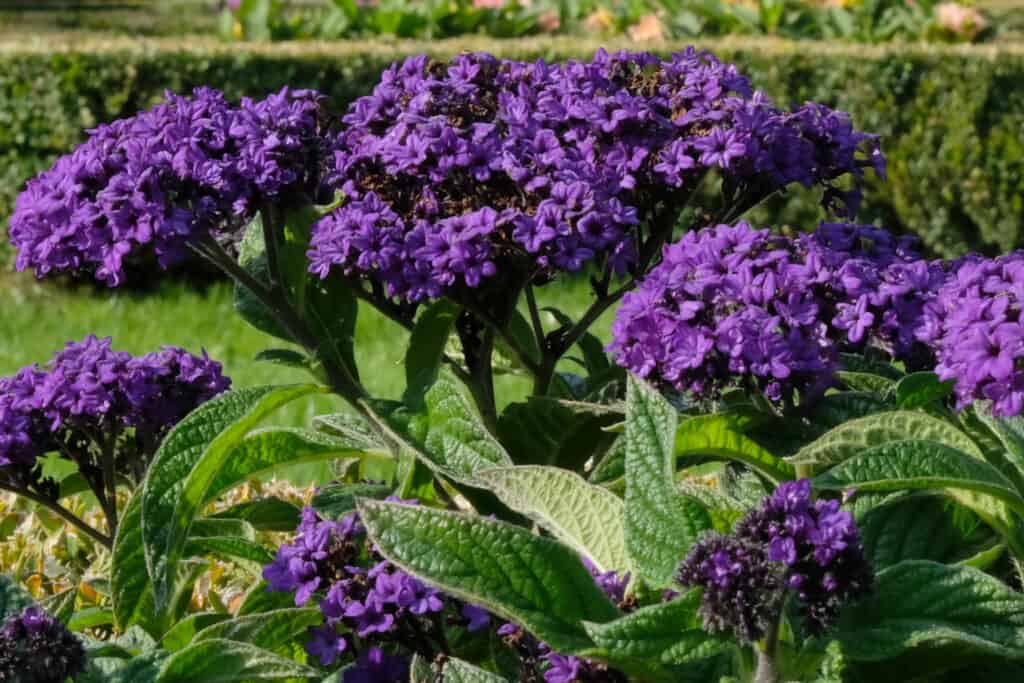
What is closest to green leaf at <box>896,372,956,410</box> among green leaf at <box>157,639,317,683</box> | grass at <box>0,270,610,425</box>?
green leaf at <box>157,639,317,683</box>

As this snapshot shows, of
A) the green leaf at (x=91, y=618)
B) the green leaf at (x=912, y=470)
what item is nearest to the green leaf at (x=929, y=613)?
the green leaf at (x=912, y=470)

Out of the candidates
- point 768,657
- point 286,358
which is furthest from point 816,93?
point 768,657

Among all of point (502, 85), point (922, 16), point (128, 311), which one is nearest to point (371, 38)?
point (128, 311)

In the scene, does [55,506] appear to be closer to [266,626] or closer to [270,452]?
[270,452]

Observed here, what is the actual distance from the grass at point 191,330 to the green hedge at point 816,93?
3.51ft

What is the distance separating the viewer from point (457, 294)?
103 inches

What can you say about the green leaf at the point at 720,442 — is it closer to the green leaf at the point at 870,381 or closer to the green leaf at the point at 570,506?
the green leaf at the point at 570,506

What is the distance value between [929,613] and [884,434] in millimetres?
337

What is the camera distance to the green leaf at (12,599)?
239 centimetres

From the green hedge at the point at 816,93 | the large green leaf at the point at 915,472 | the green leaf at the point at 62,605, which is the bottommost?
the green hedge at the point at 816,93

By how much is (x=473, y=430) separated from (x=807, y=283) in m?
0.60

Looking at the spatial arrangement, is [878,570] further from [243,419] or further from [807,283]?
[243,419]

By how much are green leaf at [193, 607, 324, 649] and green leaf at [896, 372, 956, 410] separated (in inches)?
37.5

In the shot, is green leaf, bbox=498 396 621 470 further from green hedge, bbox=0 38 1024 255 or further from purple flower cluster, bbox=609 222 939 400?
green hedge, bbox=0 38 1024 255
